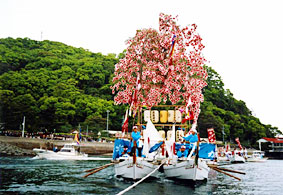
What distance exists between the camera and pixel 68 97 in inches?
3268

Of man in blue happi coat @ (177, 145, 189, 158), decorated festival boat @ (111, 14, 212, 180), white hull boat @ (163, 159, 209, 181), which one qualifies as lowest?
white hull boat @ (163, 159, 209, 181)

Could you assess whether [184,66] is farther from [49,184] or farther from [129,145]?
[49,184]

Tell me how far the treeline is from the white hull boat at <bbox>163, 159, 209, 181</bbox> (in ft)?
168

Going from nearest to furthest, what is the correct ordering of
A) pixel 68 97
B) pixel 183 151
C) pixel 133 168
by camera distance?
pixel 133 168 → pixel 183 151 → pixel 68 97

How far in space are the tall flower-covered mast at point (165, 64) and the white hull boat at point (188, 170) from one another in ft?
17.8

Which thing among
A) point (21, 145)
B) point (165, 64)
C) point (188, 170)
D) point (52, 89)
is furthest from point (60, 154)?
point (52, 89)

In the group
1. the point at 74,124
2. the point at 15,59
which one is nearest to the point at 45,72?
the point at 15,59

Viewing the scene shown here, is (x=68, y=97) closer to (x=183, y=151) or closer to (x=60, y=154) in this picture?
(x=60, y=154)

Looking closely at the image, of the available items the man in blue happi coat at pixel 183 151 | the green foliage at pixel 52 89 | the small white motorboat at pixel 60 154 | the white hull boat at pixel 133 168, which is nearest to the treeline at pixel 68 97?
the green foliage at pixel 52 89

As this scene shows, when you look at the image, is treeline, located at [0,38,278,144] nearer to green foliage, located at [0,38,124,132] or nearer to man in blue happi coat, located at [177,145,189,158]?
green foliage, located at [0,38,124,132]

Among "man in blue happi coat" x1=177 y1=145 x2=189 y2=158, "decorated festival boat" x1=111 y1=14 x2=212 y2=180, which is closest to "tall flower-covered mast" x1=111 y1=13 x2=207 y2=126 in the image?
"decorated festival boat" x1=111 y1=14 x2=212 y2=180

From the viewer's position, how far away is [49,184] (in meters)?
17.5

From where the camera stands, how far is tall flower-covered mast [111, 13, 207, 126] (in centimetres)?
2202

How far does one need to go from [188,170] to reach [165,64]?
29.5 feet
